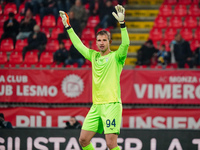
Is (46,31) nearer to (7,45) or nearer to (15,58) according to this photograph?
(7,45)

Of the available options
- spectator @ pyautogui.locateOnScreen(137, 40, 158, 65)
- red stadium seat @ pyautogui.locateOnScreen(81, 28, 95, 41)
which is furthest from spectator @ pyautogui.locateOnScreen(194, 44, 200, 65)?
red stadium seat @ pyautogui.locateOnScreen(81, 28, 95, 41)

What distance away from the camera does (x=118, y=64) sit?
6.45 metres

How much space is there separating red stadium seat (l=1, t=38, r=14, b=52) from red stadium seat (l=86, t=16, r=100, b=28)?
2.67 meters

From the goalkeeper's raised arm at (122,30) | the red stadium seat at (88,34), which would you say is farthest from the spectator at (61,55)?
the goalkeeper's raised arm at (122,30)

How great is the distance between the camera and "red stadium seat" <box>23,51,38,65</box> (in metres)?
13.3

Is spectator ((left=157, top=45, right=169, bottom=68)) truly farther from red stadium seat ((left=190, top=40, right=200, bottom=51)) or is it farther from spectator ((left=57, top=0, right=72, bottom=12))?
spectator ((left=57, top=0, right=72, bottom=12))

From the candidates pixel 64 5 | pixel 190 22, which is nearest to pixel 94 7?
pixel 64 5

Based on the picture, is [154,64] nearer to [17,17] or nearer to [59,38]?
[59,38]

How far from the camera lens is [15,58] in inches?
527

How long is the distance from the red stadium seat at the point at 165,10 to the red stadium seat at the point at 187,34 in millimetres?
1137

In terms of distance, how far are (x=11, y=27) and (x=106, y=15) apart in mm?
3163

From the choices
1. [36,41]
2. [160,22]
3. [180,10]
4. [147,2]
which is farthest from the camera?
[147,2]

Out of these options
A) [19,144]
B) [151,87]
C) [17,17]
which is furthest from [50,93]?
[17,17]

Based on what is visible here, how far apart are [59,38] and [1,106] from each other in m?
3.31
